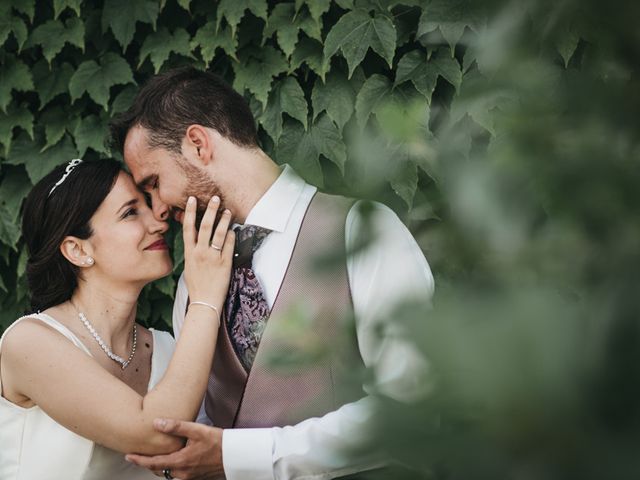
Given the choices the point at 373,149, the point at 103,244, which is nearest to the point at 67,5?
the point at 103,244

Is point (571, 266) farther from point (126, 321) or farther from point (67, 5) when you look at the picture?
point (67, 5)

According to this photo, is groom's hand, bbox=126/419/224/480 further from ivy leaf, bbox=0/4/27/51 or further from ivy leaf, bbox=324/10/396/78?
ivy leaf, bbox=0/4/27/51

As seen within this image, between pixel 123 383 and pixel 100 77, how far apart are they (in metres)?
1.10

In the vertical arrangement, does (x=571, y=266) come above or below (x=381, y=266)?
above

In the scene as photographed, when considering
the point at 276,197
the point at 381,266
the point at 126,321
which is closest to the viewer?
the point at 381,266

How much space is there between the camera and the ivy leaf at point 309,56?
2213 millimetres

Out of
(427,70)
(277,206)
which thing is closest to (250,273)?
(277,206)

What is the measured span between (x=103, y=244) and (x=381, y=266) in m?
0.79

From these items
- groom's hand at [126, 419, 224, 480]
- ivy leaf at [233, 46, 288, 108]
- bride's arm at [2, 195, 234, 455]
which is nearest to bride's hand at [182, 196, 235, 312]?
bride's arm at [2, 195, 234, 455]

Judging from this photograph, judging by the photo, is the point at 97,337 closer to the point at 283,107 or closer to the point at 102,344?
the point at 102,344

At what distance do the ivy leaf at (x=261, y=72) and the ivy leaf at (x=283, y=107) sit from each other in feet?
0.14

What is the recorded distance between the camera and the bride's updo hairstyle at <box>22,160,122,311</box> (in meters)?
1.95

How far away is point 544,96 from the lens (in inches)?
15.8

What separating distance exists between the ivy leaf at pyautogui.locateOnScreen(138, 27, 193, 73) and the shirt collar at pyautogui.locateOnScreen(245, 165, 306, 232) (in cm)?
71
